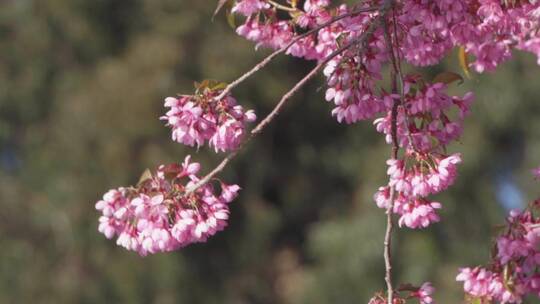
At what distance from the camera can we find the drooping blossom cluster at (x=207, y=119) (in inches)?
67.2

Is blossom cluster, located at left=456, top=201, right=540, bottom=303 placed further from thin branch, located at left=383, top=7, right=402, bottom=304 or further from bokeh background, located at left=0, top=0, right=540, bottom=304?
bokeh background, located at left=0, top=0, right=540, bottom=304

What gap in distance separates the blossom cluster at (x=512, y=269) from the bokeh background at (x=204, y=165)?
17.2 feet

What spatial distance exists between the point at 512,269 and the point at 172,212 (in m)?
0.55

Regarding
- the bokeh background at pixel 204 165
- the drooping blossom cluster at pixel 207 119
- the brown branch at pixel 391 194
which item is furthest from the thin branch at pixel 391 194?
the bokeh background at pixel 204 165

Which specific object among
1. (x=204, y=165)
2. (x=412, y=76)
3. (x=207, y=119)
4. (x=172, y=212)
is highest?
(x=204, y=165)

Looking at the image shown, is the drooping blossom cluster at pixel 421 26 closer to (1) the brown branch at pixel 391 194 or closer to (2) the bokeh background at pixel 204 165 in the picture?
(1) the brown branch at pixel 391 194

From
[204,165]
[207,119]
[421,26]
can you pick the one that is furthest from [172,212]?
[204,165]

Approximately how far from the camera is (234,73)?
800cm

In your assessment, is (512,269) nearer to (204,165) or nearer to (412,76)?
(412,76)

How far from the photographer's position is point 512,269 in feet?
6.13

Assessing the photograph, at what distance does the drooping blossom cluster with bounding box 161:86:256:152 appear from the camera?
1.71 meters

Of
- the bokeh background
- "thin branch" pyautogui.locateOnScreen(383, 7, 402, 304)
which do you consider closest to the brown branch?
"thin branch" pyautogui.locateOnScreen(383, 7, 402, 304)

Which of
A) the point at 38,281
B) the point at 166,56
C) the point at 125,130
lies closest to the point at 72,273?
the point at 38,281

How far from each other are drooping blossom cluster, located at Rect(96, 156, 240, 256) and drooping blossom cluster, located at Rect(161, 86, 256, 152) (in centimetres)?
7
